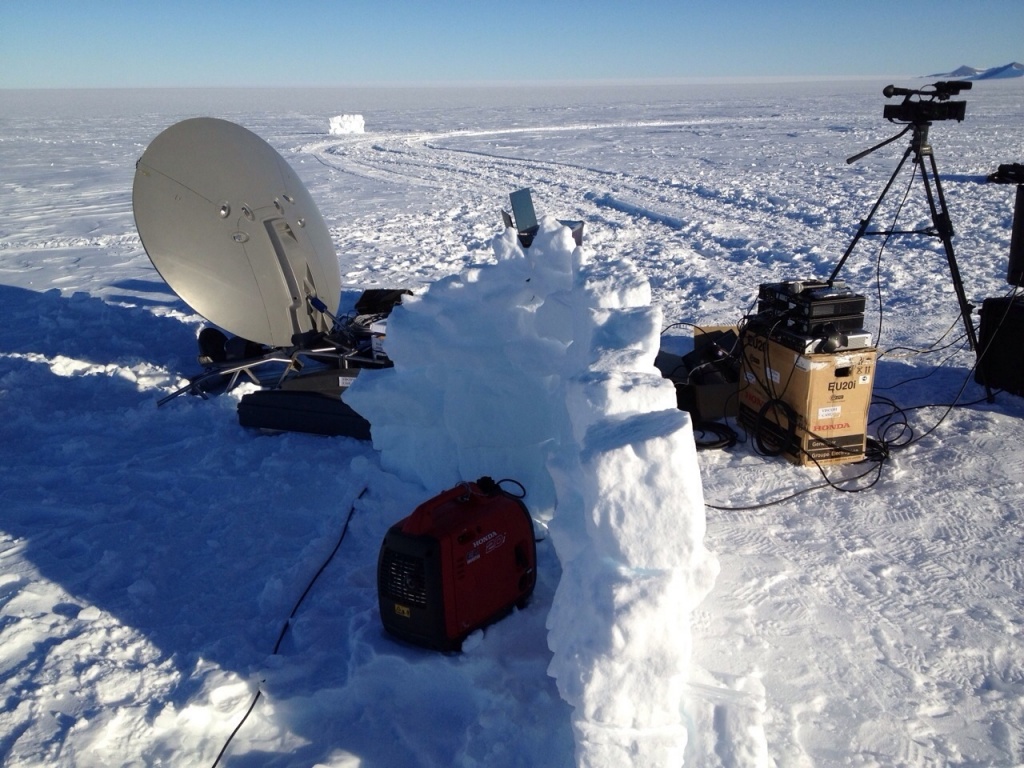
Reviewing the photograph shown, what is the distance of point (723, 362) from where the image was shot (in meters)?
4.57

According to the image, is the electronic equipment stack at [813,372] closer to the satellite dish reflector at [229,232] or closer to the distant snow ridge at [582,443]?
the distant snow ridge at [582,443]

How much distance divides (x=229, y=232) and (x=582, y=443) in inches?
149

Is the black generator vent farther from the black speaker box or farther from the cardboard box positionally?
the black speaker box

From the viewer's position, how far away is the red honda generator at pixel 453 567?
2.47m

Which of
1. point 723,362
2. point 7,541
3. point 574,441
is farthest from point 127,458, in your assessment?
point 723,362

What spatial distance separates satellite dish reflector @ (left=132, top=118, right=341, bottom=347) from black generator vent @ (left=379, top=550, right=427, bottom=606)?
9.95ft

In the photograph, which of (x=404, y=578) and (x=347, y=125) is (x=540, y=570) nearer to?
(x=404, y=578)

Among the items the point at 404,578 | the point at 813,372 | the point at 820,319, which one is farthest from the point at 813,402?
the point at 404,578

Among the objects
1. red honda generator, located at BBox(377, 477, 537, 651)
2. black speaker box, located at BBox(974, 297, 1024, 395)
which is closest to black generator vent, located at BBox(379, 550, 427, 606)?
red honda generator, located at BBox(377, 477, 537, 651)

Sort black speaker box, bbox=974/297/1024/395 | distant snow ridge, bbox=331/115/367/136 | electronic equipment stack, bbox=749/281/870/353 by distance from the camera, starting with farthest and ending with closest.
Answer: distant snow ridge, bbox=331/115/367/136 → black speaker box, bbox=974/297/1024/395 → electronic equipment stack, bbox=749/281/870/353

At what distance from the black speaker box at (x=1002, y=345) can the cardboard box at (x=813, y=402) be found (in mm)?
1183

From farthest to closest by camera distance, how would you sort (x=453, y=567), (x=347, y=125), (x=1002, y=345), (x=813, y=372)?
(x=347, y=125) < (x=1002, y=345) < (x=813, y=372) < (x=453, y=567)

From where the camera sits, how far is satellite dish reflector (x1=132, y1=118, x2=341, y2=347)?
193 inches

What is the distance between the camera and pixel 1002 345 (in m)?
4.51
